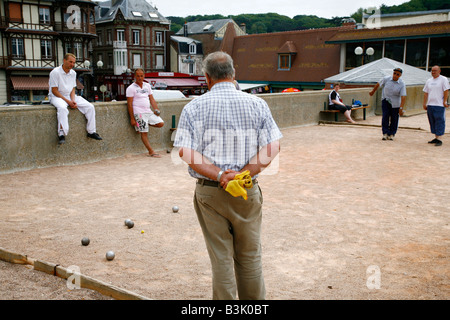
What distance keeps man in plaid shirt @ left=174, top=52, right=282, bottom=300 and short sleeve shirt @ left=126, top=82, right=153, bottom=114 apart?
7459 mm

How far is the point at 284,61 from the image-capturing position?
4419 cm

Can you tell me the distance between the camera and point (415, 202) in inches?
273

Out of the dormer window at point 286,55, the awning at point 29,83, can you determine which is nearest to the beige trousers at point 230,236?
the dormer window at point 286,55

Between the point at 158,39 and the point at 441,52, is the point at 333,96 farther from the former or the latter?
the point at 158,39

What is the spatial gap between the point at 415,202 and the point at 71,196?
→ 16.6ft

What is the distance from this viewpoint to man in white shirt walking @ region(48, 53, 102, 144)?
9.28m

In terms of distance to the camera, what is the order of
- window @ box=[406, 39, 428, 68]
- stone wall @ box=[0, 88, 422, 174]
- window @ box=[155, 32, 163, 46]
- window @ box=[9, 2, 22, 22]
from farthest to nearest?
window @ box=[155, 32, 163, 46] → window @ box=[9, 2, 22, 22] → window @ box=[406, 39, 428, 68] → stone wall @ box=[0, 88, 422, 174]

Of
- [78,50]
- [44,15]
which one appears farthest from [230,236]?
[78,50]


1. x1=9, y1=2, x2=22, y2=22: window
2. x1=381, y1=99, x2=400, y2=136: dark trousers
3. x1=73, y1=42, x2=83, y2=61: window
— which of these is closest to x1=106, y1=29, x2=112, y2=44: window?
x1=73, y1=42, x2=83, y2=61: window

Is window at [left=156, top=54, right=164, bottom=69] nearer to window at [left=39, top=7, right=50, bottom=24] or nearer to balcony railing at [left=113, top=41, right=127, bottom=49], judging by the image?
balcony railing at [left=113, top=41, right=127, bottom=49]

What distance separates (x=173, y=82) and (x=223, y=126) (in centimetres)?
4751

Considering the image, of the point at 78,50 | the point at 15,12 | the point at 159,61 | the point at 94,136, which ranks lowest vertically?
the point at 94,136
